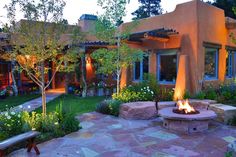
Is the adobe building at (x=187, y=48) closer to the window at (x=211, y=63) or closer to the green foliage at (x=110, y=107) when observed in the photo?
the window at (x=211, y=63)

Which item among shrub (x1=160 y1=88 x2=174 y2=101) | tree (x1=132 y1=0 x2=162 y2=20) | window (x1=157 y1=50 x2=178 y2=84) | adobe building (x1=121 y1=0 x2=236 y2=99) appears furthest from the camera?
tree (x1=132 y1=0 x2=162 y2=20)

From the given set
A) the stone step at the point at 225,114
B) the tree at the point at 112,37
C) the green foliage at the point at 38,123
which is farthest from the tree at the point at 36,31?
the stone step at the point at 225,114

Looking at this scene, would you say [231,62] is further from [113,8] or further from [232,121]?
[113,8]

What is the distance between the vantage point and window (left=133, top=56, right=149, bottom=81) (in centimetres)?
1446

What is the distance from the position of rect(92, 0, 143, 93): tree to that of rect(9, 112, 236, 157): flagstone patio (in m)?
3.19

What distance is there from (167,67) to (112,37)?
4.26 meters

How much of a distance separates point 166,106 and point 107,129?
2980 millimetres

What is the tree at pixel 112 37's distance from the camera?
33.7 feet

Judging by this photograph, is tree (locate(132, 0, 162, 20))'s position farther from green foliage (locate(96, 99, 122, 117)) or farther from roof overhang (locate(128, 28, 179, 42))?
green foliage (locate(96, 99, 122, 117))

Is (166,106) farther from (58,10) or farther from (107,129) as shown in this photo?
(58,10)

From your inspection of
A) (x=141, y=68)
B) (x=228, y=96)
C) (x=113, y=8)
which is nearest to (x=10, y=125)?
(x=113, y=8)

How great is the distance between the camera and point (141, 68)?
48.4ft

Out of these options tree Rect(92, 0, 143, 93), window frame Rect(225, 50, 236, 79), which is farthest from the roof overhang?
window frame Rect(225, 50, 236, 79)

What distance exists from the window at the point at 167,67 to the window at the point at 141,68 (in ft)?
3.32
